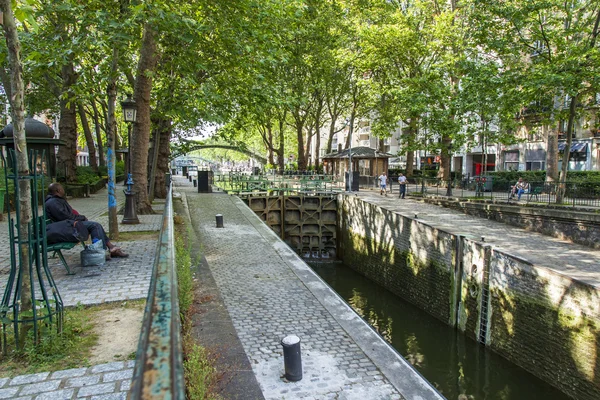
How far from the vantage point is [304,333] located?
593 cm

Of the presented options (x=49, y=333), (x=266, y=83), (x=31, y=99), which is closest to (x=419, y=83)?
(x=266, y=83)

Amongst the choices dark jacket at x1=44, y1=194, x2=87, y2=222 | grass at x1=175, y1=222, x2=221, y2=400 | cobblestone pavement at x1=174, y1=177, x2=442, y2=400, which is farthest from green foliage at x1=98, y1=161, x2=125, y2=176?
grass at x1=175, y1=222, x2=221, y2=400

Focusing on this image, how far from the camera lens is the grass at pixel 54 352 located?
159 inches

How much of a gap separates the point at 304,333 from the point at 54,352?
3.01m

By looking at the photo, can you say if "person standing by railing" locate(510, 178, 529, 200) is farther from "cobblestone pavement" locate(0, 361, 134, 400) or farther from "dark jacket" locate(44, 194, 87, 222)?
"cobblestone pavement" locate(0, 361, 134, 400)

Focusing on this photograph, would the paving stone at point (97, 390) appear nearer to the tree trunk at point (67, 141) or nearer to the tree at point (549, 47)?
the tree at point (549, 47)

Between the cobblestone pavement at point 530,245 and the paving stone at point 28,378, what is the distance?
8584mm

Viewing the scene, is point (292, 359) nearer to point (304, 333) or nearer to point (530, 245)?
point (304, 333)

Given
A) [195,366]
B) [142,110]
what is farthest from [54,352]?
[142,110]

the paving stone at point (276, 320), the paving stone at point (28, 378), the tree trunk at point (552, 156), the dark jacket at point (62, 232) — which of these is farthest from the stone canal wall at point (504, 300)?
the tree trunk at point (552, 156)

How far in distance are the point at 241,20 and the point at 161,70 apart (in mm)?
5605

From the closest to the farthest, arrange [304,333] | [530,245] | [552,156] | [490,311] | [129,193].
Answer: [304,333], [490,311], [129,193], [530,245], [552,156]

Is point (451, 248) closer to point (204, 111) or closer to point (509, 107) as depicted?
point (204, 111)

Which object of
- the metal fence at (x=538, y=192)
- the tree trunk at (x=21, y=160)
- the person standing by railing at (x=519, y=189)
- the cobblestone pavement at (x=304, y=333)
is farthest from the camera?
the person standing by railing at (x=519, y=189)
